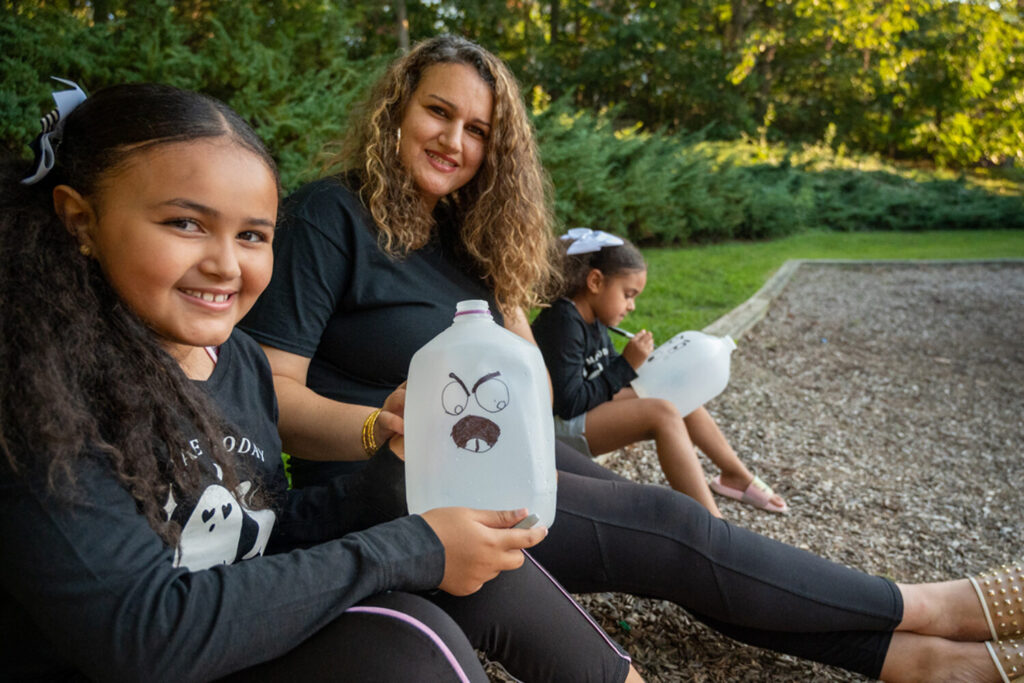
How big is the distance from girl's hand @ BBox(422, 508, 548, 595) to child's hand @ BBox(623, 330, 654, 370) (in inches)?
77.5

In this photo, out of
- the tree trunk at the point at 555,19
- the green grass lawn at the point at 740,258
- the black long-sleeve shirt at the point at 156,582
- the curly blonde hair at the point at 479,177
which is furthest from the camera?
the tree trunk at the point at 555,19

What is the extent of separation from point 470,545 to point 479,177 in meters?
1.46

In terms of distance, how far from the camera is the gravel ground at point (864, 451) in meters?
2.28

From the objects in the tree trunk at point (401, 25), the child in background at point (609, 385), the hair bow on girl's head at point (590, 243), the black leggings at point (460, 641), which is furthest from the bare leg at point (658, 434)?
the tree trunk at point (401, 25)

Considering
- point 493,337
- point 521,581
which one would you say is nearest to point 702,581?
point 521,581

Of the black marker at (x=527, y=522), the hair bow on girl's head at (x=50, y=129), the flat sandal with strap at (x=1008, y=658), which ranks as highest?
the hair bow on girl's head at (x=50, y=129)

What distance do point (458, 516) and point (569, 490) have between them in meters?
0.62

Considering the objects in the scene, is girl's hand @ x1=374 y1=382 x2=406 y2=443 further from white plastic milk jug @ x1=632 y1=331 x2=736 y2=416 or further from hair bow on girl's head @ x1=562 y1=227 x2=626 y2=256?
white plastic milk jug @ x1=632 y1=331 x2=736 y2=416

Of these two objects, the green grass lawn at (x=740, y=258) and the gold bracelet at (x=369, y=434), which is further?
the green grass lawn at (x=740, y=258)

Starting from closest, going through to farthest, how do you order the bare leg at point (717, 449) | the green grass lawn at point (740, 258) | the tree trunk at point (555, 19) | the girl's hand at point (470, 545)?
the girl's hand at point (470, 545)
the bare leg at point (717, 449)
the green grass lawn at point (740, 258)
the tree trunk at point (555, 19)

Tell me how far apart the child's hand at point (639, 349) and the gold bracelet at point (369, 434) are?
1.65m

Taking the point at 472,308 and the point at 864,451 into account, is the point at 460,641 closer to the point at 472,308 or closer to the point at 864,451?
the point at 472,308

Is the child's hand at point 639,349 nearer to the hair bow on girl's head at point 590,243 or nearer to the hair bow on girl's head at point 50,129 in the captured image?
the hair bow on girl's head at point 590,243

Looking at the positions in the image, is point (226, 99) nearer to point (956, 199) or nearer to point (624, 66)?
point (624, 66)
